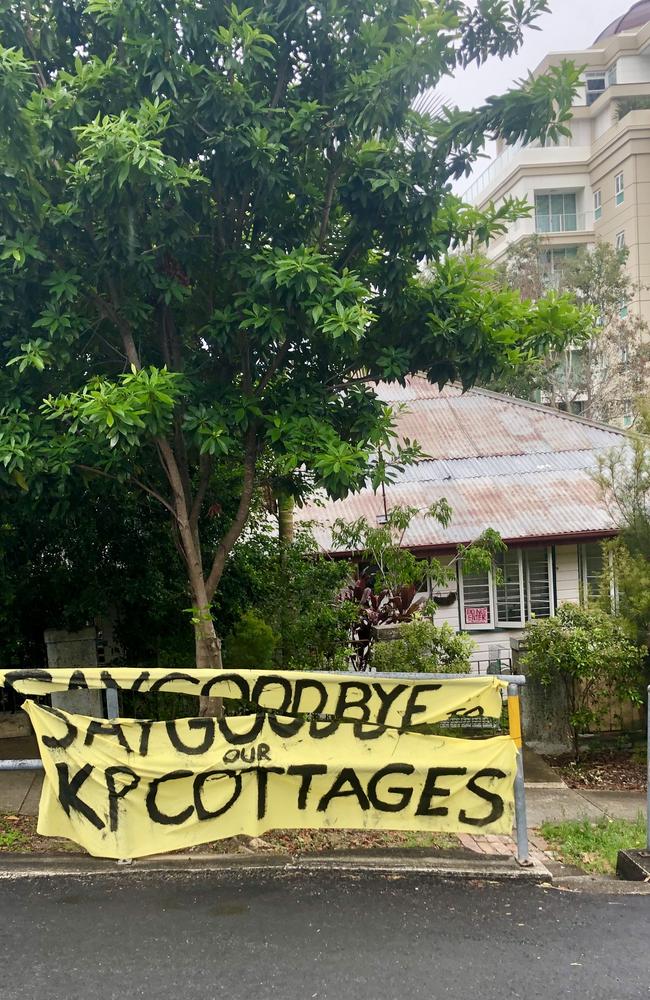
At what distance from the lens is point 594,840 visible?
20.7 feet

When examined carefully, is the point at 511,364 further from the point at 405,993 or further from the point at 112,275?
the point at 405,993

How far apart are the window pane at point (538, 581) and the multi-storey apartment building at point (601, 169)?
26.0 m

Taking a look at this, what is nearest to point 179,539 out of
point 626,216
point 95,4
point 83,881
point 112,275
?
point 112,275

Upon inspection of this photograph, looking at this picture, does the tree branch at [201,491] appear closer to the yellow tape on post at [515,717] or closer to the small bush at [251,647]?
the small bush at [251,647]

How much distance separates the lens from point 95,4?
557 centimetres

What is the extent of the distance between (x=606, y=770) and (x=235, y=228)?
6552 millimetres

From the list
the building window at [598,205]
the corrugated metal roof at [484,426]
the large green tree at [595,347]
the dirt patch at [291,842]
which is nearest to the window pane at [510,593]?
the corrugated metal roof at [484,426]

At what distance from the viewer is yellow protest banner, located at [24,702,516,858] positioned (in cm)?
564

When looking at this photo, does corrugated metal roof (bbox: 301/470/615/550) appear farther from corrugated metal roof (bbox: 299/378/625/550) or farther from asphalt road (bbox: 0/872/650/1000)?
asphalt road (bbox: 0/872/650/1000)

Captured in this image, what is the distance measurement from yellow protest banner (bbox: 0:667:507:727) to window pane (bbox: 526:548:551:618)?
870 centimetres

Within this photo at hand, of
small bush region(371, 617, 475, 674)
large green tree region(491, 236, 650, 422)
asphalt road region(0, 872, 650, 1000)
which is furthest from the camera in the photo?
large green tree region(491, 236, 650, 422)

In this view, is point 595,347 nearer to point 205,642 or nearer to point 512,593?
point 512,593

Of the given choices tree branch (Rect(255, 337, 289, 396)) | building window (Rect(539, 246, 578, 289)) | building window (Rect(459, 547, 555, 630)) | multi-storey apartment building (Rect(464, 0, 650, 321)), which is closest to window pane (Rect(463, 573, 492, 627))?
building window (Rect(459, 547, 555, 630))

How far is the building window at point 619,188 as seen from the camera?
1506 inches
